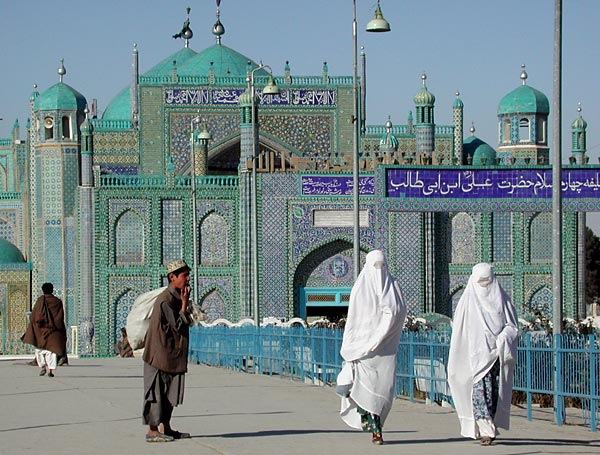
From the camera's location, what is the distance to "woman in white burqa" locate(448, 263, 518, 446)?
379 inches

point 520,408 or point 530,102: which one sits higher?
point 530,102

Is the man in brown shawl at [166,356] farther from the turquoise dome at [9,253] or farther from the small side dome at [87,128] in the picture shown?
the turquoise dome at [9,253]

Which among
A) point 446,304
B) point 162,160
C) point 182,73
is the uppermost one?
point 182,73

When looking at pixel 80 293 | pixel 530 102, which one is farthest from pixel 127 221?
pixel 530 102

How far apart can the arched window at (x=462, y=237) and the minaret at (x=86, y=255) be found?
9.21 m

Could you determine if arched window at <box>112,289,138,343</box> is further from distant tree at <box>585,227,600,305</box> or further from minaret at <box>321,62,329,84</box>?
distant tree at <box>585,227,600,305</box>

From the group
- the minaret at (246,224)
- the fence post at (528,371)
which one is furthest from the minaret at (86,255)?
the fence post at (528,371)

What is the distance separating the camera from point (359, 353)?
995cm

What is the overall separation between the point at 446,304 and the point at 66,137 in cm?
1273

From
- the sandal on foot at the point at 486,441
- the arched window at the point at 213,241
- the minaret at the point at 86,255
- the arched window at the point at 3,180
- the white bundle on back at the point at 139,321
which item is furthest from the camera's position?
the arched window at the point at 3,180

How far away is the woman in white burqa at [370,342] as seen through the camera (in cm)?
990

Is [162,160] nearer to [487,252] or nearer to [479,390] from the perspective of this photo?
[487,252]

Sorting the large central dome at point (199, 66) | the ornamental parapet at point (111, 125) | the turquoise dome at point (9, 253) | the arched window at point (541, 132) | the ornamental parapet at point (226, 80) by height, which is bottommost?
the turquoise dome at point (9, 253)

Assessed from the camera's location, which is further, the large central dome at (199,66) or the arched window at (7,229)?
the arched window at (7,229)
